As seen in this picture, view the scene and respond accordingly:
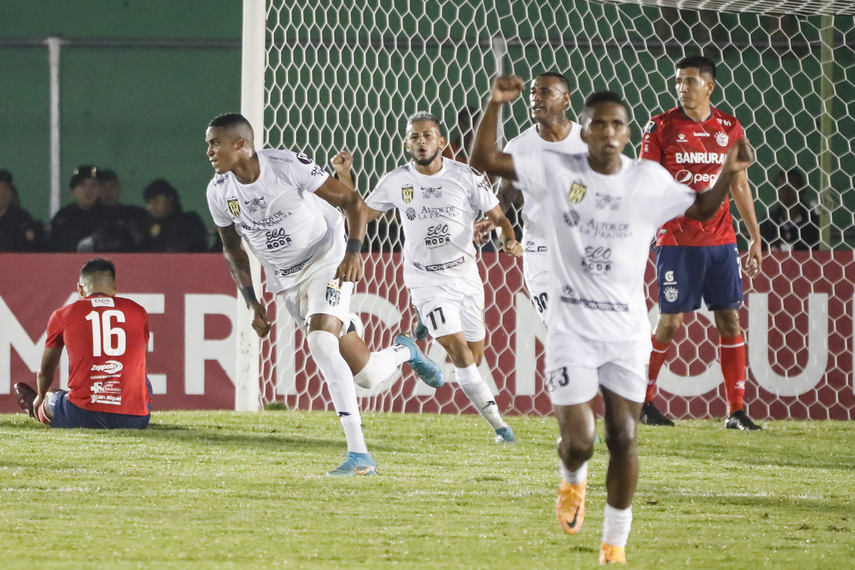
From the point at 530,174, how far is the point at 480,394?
318 centimetres

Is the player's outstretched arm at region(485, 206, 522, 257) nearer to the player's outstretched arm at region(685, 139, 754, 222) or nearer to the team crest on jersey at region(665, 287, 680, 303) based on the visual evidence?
the team crest on jersey at region(665, 287, 680, 303)

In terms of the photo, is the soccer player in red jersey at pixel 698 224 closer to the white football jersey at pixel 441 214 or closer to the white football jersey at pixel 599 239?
the white football jersey at pixel 441 214

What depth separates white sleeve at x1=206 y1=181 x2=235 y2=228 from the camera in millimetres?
6059

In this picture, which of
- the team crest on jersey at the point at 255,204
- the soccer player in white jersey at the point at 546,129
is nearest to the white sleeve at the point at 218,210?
the team crest on jersey at the point at 255,204

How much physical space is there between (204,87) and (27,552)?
22.9 ft

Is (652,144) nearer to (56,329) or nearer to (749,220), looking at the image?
(749,220)

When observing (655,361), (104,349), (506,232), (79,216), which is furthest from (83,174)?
(655,361)

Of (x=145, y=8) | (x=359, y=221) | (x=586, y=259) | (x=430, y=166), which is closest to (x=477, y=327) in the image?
(x=430, y=166)

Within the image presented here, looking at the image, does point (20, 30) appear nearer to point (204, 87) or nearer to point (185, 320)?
point (204, 87)

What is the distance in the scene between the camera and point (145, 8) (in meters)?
10.7

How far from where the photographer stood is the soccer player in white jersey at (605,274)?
3754 mm

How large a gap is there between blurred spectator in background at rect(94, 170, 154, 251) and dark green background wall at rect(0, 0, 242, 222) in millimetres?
527

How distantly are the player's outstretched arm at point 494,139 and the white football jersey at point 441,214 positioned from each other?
118 inches

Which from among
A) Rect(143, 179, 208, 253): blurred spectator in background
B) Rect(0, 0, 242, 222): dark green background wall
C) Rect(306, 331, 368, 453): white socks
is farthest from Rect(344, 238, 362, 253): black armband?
Rect(0, 0, 242, 222): dark green background wall
